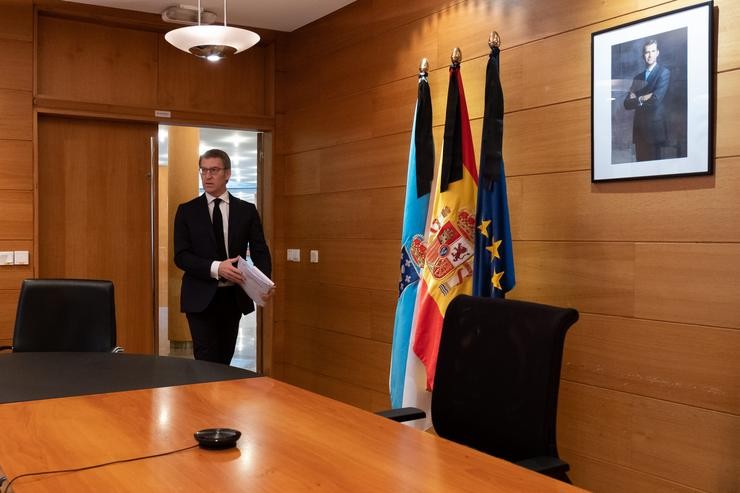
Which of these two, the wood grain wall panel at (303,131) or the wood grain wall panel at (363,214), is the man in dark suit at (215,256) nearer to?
the wood grain wall panel at (363,214)

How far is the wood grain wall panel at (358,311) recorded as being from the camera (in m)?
4.93

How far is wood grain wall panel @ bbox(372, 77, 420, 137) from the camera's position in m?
4.71

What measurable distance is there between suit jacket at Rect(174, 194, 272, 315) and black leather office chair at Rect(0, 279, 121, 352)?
0.90 m

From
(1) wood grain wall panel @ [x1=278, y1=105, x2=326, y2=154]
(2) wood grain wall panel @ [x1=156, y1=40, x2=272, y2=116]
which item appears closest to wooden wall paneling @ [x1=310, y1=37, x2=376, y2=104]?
(1) wood grain wall panel @ [x1=278, y1=105, x2=326, y2=154]

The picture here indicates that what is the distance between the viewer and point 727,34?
9.50 ft

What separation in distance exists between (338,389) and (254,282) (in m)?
1.37

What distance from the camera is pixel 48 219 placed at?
5410 mm

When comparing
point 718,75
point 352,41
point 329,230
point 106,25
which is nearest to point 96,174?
point 106,25

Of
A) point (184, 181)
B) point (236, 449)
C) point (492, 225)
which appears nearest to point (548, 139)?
point (492, 225)

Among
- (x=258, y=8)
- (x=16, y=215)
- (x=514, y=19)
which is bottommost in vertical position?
(x=16, y=215)

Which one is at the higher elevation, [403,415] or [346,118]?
[346,118]

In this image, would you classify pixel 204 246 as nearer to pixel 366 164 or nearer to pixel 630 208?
pixel 366 164

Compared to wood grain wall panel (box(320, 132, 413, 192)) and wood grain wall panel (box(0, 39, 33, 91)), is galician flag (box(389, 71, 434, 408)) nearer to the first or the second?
wood grain wall panel (box(320, 132, 413, 192))

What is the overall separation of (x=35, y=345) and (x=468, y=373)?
88.0 inches
